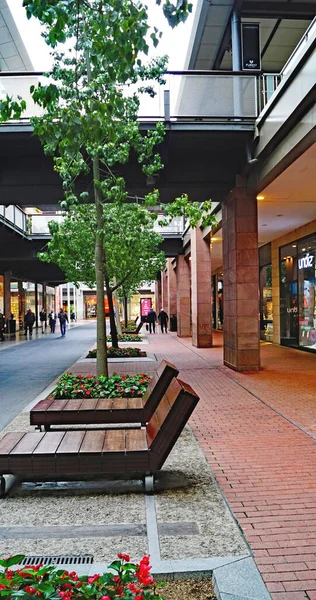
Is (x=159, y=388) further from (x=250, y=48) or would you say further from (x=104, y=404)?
(x=250, y=48)

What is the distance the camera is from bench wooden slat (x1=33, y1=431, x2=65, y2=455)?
4441 millimetres

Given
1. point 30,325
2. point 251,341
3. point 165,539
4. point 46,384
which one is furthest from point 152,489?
point 30,325

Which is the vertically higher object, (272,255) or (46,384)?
(272,255)

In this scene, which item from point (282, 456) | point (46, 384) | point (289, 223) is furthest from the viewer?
point (289, 223)

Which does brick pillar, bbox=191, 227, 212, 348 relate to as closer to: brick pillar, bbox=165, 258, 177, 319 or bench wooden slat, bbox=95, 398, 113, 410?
brick pillar, bbox=165, 258, 177, 319

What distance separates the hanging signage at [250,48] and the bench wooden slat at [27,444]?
10028mm

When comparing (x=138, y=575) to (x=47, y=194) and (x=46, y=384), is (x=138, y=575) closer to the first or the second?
(x=46, y=384)

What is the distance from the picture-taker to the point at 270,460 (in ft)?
17.9

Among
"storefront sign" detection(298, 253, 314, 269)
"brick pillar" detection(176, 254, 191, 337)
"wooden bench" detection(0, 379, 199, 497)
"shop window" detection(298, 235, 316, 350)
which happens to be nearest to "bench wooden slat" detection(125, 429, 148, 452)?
"wooden bench" detection(0, 379, 199, 497)

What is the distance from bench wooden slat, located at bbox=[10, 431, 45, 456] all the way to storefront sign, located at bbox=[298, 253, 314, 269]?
1370 centimetres

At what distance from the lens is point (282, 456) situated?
5.58m

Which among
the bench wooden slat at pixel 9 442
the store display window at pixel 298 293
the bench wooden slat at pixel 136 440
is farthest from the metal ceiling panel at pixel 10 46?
the bench wooden slat at pixel 136 440

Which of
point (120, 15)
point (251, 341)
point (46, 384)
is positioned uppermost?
point (120, 15)

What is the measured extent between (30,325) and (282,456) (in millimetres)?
29005
